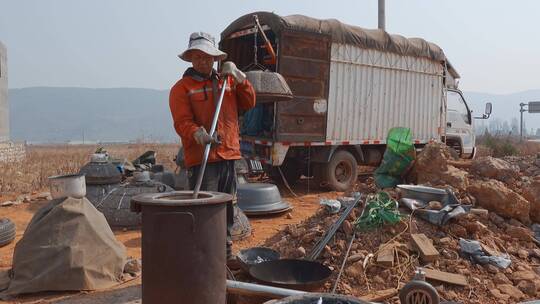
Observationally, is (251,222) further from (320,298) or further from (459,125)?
(459,125)

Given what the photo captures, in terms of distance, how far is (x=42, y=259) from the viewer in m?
3.96

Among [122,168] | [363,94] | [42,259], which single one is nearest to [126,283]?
[42,259]

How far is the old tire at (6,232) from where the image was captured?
17.7ft

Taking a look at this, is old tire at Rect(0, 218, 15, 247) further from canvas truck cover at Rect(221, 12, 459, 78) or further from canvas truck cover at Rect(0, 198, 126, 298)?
canvas truck cover at Rect(221, 12, 459, 78)

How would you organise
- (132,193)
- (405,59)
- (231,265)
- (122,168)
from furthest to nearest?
(405,59)
(122,168)
(132,193)
(231,265)

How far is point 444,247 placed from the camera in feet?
14.6

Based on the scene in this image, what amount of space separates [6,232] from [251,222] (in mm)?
3264

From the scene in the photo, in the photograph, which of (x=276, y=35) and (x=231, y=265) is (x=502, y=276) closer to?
(x=231, y=265)

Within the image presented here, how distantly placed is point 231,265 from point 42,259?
1.66 meters

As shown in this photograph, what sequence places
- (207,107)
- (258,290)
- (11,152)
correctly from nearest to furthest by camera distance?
1. (258,290)
2. (207,107)
3. (11,152)

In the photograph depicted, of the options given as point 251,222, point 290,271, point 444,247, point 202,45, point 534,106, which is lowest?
point 251,222

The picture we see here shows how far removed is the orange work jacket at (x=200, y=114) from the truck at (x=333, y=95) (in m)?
4.51

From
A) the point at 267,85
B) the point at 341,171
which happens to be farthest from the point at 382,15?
the point at 267,85

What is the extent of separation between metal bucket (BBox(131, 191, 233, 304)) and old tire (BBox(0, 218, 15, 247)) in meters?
3.54
